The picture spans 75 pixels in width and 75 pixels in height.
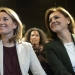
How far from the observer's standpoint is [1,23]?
1.62 m

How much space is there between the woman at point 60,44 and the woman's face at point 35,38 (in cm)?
81

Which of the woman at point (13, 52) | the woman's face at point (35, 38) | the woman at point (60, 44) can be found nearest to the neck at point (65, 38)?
the woman at point (60, 44)

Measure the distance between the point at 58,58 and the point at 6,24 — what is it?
0.56 meters

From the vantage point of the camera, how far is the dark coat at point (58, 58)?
5.23ft

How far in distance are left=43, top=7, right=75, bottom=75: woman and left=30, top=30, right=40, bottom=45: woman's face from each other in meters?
0.81

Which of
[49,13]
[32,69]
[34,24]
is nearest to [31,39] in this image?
[49,13]

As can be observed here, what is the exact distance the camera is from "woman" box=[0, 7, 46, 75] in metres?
1.55

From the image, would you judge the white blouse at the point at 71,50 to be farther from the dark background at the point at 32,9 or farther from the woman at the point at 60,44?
the dark background at the point at 32,9

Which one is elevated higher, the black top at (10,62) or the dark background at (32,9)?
the dark background at (32,9)

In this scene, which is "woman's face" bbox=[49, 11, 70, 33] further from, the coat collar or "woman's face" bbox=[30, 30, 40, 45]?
"woman's face" bbox=[30, 30, 40, 45]

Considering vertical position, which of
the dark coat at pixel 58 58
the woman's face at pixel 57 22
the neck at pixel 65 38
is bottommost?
the dark coat at pixel 58 58

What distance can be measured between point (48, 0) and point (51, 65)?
3466 millimetres

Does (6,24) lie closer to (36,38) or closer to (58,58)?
(58,58)

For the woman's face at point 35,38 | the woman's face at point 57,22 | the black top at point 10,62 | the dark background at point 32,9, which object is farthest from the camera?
the dark background at point 32,9
